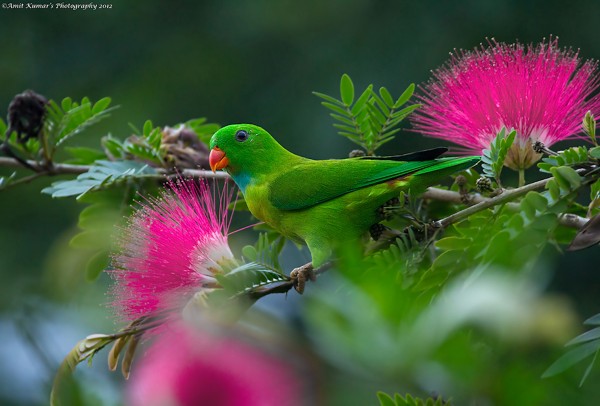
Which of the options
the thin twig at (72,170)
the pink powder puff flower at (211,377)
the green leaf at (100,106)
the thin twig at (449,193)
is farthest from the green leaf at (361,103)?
the pink powder puff flower at (211,377)

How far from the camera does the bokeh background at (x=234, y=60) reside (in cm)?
488

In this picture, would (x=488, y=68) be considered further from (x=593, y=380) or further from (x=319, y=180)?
(x=593, y=380)

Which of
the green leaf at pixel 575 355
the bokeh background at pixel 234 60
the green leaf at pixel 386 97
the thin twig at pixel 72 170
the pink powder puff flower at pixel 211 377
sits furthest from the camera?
the bokeh background at pixel 234 60

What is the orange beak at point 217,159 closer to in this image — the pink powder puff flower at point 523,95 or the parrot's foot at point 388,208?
the parrot's foot at point 388,208

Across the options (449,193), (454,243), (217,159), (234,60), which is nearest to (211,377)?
(454,243)

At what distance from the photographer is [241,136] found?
1711mm

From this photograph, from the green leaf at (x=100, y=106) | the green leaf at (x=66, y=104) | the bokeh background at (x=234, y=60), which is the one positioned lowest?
the bokeh background at (x=234, y=60)

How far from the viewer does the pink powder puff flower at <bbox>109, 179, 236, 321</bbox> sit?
1.38 meters

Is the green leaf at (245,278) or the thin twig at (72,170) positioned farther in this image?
the thin twig at (72,170)

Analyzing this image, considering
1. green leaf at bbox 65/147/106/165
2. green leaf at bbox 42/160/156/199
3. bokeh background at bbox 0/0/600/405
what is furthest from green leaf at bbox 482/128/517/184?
bokeh background at bbox 0/0/600/405

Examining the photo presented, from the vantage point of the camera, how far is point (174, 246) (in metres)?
1.41

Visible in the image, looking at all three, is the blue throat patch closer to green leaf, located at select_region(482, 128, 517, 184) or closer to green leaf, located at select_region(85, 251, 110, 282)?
green leaf, located at select_region(85, 251, 110, 282)

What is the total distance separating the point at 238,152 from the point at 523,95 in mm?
616

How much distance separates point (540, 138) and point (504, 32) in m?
3.76
